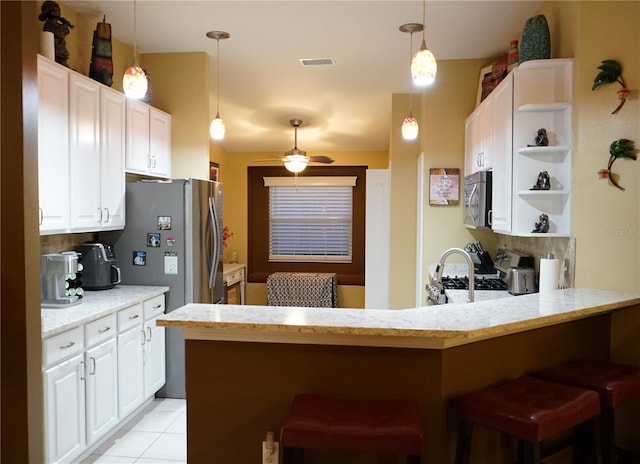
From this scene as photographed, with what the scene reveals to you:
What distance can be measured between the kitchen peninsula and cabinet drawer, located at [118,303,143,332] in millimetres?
1370

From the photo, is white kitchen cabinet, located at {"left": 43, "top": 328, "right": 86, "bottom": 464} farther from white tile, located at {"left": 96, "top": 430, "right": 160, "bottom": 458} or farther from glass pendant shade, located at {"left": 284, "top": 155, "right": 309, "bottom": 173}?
glass pendant shade, located at {"left": 284, "top": 155, "right": 309, "bottom": 173}

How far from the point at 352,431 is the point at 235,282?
522 centimetres

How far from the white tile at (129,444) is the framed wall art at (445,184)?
3018mm

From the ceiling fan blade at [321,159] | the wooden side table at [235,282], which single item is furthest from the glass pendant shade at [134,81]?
the ceiling fan blade at [321,159]

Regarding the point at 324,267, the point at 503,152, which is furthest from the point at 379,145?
the point at 503,152

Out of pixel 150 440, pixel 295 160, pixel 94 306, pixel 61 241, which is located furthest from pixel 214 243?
pixel 295 160

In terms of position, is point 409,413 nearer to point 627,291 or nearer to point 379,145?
point 627,291

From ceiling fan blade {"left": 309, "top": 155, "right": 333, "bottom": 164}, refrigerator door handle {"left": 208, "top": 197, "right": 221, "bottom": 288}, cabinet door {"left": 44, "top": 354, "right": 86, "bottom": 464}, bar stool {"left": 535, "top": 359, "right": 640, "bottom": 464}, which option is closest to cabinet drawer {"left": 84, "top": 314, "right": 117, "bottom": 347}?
cabinet door {"left": 44, "top": 354, "right": 86, "bottom": 464}

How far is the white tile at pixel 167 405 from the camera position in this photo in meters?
3.84

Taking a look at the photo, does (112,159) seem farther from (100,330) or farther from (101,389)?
(101,389)

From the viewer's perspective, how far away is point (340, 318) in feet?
6.72

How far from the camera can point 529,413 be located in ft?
6.00

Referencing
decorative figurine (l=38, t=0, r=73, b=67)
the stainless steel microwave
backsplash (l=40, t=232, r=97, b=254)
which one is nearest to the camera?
decorative figurine (l=38, t=0, r=73, b=67)

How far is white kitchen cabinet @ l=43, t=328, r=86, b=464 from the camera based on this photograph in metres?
2.57
